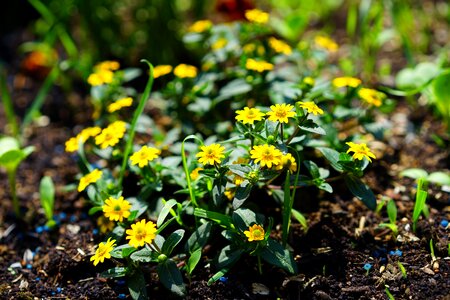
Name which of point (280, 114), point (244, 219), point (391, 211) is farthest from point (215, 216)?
point (391, 211)

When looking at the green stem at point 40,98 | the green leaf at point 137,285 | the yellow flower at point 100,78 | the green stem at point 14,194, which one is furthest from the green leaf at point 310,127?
the green stem at point 40,98

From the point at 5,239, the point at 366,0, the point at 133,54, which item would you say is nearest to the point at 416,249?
the point at 366,0

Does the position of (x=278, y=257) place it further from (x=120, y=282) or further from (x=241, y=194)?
Answer: (x=120, y=282)

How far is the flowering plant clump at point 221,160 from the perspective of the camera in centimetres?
183

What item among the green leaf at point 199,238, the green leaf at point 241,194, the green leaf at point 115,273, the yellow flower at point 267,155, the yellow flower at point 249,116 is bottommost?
the green leaf at point 115,273

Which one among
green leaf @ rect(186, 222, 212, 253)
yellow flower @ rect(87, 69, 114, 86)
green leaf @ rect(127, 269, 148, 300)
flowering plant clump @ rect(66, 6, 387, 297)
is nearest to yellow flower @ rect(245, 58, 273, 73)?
flowering plant clump @ rect(66, 6, 387, 297)

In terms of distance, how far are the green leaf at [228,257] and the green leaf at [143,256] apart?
0.24 metres

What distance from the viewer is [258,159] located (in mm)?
1771

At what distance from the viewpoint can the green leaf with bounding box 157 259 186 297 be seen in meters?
1.81

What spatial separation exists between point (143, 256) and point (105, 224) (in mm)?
402

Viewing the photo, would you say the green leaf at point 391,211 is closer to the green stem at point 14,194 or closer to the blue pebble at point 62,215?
the blue pebble at point 62,215

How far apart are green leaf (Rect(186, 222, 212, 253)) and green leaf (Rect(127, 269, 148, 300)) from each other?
0.67ft

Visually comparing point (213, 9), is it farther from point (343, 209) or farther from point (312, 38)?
point (343, 209)

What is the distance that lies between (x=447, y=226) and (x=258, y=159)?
2.91 feet
